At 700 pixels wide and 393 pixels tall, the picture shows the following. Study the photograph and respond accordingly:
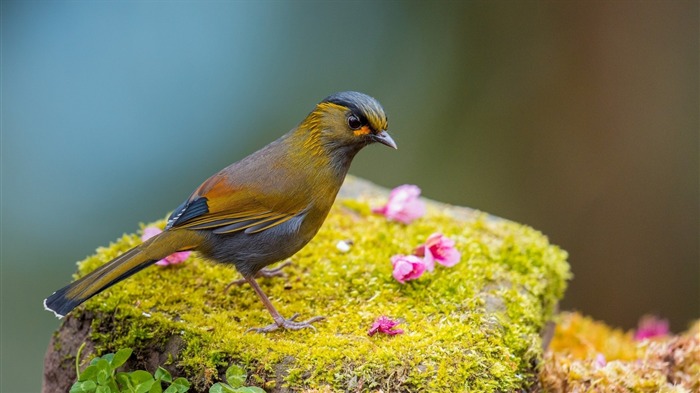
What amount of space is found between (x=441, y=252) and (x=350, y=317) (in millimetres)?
831

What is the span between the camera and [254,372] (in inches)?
144

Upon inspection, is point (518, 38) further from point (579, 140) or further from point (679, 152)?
Answer: point (679, 152)

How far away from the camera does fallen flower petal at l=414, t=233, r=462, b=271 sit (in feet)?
15.2

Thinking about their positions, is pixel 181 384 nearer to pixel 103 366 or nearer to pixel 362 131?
pixel 103 366

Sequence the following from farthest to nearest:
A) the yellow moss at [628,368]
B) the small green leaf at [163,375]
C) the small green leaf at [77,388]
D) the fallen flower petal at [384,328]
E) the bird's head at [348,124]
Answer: the bird's head at [348,124]
the yellow moss at [628,368]
the fallen flower petal at [384,328]
the small green leaf at [163,375]
the small green leaf at [77,388]

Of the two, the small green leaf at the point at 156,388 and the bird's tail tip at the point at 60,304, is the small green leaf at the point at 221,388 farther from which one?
the bird's tail tip at the point at 60,304

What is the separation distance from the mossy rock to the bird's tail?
35cm

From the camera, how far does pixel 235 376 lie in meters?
3.52

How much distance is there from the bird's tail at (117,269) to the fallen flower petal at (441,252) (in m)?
1.43

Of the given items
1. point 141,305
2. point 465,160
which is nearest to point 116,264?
point 141,305

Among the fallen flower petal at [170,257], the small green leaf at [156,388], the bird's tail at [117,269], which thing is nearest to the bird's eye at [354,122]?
the bird's tail at [117,269]

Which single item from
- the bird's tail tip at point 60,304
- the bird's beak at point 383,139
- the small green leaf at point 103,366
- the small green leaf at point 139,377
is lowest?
the small green leaf at point 139,377

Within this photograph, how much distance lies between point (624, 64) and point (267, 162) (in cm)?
599

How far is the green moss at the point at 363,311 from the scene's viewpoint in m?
3.65
